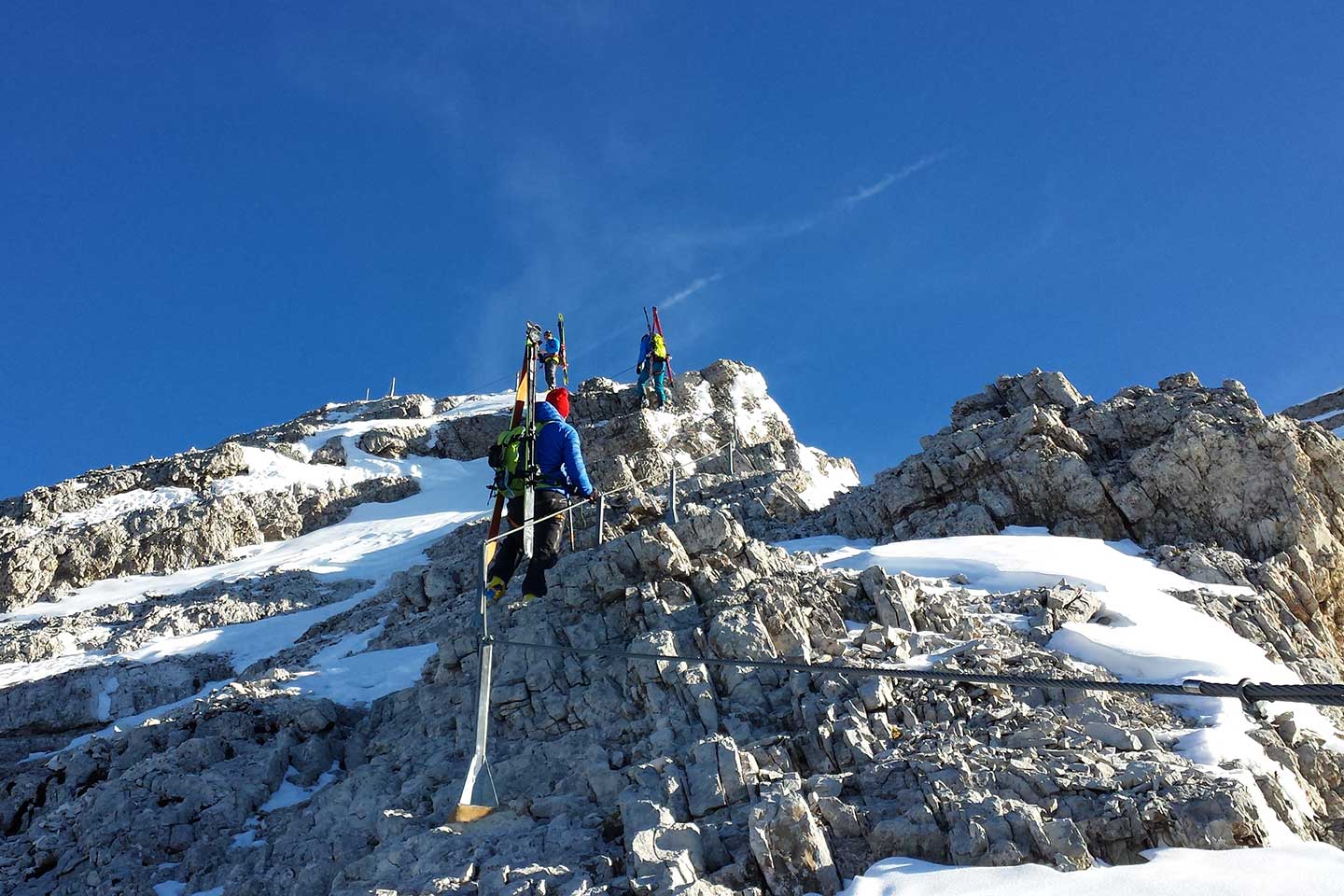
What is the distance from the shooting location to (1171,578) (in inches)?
568

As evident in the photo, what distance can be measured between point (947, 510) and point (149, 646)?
21.3 m

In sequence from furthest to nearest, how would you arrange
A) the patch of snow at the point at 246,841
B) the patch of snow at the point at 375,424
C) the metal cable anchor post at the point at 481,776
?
the patch of snow at the point at 375,424, the patch of snow at the point at 246,841, the metal cable anchor post at the point at 481,776

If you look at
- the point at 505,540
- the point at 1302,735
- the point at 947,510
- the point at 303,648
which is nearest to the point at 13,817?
the point at 303,648

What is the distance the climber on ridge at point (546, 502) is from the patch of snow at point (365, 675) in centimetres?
408

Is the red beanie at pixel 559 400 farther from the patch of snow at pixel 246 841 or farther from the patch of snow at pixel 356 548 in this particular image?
the patch of snow at pixel 356 548

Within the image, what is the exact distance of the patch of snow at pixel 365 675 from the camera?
14.2 m

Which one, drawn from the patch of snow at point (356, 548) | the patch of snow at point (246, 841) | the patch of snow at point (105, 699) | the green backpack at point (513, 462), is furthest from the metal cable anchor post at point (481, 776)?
the patch of snow at point (356, 548)

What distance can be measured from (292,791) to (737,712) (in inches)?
266

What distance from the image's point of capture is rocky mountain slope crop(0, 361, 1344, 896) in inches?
281

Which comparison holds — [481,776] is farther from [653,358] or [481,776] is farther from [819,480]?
[653,358]

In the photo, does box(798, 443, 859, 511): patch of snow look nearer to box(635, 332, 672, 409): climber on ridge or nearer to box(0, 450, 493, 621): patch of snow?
box(635, 332, 672, 409): climber on ridge

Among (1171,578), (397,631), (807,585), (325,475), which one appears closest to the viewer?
(807,585)

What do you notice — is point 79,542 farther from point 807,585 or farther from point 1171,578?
point 1171,578

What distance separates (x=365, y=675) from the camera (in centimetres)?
1510
